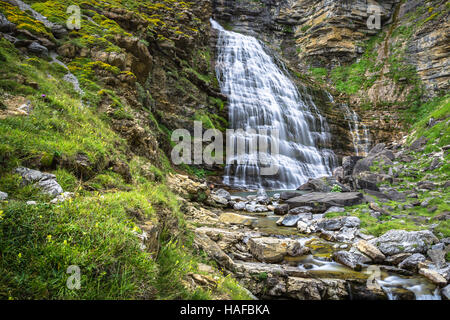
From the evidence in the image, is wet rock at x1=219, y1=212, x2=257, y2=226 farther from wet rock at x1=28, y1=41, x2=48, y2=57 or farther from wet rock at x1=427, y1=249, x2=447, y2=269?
wet rock at x1=28, y1=41, x2=48, y2=57

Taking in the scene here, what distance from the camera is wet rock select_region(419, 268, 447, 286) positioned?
17.0 feet

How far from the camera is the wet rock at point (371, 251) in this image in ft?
20.9

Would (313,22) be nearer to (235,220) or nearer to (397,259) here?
(235,220)

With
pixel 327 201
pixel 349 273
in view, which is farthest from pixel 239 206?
pixel 349 273

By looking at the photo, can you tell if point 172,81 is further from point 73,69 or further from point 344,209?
point 344,209

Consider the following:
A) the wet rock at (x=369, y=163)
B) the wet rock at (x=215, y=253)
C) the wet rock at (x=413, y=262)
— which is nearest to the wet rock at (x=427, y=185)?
the wet rock at (x=369, y=163)

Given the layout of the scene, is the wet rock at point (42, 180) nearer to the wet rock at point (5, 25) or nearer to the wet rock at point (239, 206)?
the wet rock at point (5, 25)

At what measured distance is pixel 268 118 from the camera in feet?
79.4

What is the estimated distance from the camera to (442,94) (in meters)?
25.5

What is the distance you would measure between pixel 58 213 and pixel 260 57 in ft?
109

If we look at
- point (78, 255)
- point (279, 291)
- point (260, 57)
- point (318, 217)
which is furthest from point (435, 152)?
point (260, 57)

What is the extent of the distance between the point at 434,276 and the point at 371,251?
4.69ft

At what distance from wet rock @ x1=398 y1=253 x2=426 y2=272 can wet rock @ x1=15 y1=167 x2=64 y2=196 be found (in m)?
7.93

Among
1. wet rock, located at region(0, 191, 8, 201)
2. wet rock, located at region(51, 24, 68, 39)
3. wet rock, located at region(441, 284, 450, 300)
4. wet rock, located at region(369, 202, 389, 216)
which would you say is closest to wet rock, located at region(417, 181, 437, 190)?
wet rock, located at region(369, 202, 389, 216)
